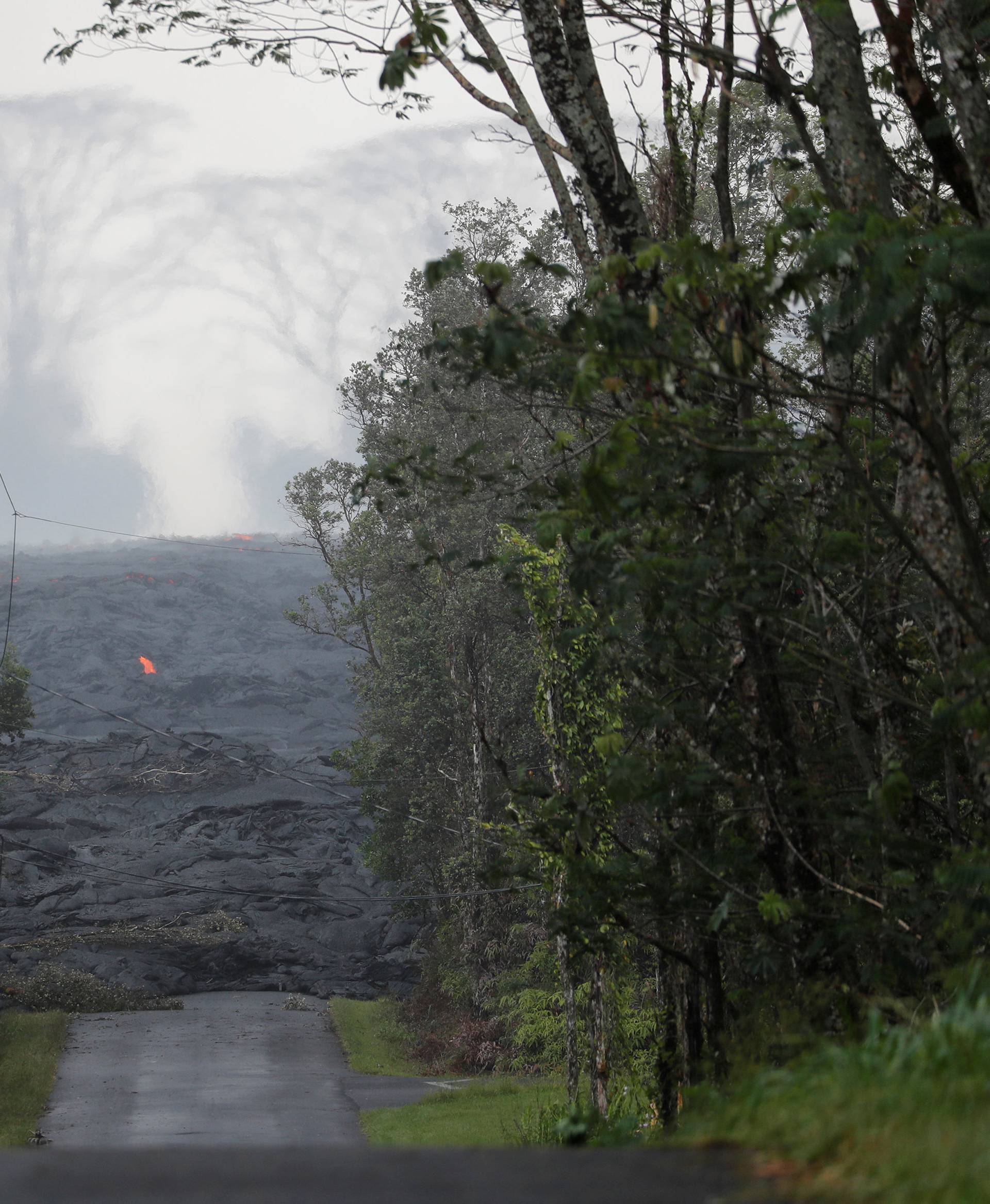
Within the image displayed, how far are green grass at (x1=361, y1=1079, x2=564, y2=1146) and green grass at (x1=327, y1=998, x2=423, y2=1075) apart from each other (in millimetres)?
5216

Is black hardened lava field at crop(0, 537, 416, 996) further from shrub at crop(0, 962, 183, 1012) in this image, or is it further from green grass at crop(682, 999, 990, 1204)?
green grass at crop(682, 999, 990, 1204)

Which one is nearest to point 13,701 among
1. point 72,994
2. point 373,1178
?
point 72,994

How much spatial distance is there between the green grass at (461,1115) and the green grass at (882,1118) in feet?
44.6

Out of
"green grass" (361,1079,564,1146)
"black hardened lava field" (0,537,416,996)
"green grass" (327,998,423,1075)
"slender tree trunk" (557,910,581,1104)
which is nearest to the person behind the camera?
"slender tree trunk" (557,910,581,1104)

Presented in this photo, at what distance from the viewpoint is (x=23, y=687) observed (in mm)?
36156

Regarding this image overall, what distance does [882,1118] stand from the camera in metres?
2.46

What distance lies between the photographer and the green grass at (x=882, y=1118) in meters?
2.12

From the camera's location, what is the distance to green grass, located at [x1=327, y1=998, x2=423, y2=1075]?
94.4 ft

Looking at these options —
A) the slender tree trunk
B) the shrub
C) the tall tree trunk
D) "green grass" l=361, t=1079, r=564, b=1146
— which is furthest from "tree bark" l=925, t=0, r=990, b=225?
the shrub

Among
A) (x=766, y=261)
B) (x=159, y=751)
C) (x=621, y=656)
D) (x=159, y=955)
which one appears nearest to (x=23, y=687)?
(x=159, y=955)

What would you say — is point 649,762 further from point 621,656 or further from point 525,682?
point 525,682

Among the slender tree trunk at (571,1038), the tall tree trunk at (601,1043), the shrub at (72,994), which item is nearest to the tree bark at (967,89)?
the tall tree trunk at (601,1043)

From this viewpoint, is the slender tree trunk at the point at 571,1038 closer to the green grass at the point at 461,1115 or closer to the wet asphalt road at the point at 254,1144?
the green grass at the point at 461,1115

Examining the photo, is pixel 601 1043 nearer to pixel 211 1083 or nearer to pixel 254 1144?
pixel 254 1144
